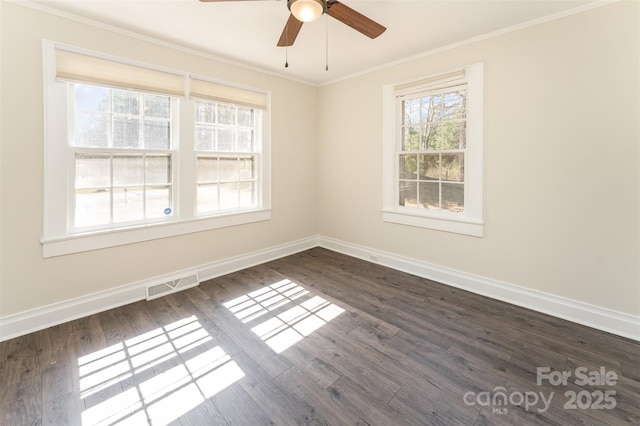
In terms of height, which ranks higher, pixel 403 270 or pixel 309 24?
pixel 309 24

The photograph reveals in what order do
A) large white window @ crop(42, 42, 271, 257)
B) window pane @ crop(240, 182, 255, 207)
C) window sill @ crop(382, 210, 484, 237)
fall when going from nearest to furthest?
large white window @ crop(42, 42, 271, 257) → window sill @ crop(382, 210, 484, 237) → window pane @ crop(240, 182, 255, 207)

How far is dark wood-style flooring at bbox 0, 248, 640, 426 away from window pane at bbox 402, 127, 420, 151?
1.86 metres

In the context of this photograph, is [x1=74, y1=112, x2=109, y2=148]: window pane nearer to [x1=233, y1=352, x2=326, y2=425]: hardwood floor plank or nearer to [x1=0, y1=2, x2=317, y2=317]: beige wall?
[x1=0, y1=2, x2=317, y2=317]: beige wall

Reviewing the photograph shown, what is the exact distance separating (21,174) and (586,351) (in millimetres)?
4654

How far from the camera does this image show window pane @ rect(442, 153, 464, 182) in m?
3.25

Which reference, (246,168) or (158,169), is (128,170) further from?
(246,168)

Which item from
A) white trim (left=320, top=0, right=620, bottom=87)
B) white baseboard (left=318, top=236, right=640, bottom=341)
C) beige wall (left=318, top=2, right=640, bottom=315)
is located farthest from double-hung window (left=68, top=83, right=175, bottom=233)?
beige wall (left=318, top=2, right=640, bottom=315)

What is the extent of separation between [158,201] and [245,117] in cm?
157

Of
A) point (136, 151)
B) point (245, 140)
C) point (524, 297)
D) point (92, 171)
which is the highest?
point (245, 140)

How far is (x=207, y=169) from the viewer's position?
3.51m

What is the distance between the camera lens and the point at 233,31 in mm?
2795

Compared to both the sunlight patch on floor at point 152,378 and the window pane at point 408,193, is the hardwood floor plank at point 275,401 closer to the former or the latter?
the sunlight patch on floor at point 152,378

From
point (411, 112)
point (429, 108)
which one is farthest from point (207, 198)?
point (429, 108)

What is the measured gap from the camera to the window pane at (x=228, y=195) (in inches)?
146
